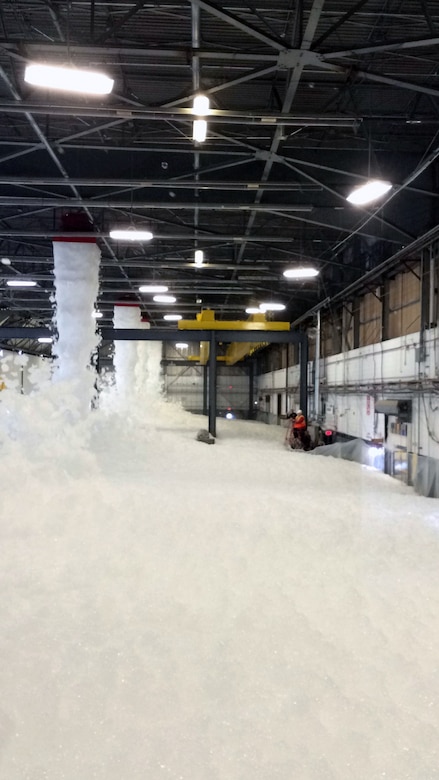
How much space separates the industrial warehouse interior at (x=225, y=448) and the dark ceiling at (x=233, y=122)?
6 cm

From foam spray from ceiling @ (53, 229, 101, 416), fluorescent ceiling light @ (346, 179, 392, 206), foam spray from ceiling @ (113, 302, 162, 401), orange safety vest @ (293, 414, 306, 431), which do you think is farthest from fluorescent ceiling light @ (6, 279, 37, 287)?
fluorescent ceiling light @ (346, 179, 392, 206)

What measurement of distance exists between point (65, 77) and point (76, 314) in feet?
27.5

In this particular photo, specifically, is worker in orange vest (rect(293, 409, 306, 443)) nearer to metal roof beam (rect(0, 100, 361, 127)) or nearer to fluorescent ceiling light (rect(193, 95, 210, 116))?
metal roof beam (rect(0, 100, 361, 127))

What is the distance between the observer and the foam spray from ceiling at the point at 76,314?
14156 mm

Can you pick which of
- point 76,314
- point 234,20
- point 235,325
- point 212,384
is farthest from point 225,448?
point 234,20

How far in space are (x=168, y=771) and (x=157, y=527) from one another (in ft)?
12.3

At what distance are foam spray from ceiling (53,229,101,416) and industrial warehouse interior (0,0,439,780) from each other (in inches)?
2.5

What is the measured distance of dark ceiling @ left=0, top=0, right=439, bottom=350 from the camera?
24.4 feet

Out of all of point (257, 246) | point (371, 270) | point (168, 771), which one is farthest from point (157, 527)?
point (257, 246)

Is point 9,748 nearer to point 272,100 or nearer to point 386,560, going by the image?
point 386,560

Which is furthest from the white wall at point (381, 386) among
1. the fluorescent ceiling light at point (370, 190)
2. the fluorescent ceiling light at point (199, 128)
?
the fluorescent ceiling light at point (199, 128)

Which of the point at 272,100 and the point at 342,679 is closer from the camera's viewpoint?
the point at 342,679

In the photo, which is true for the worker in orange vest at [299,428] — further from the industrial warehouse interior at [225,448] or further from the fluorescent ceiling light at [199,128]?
the fluorescent ceiling light at [199,128]

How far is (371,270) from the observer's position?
49.9ft
